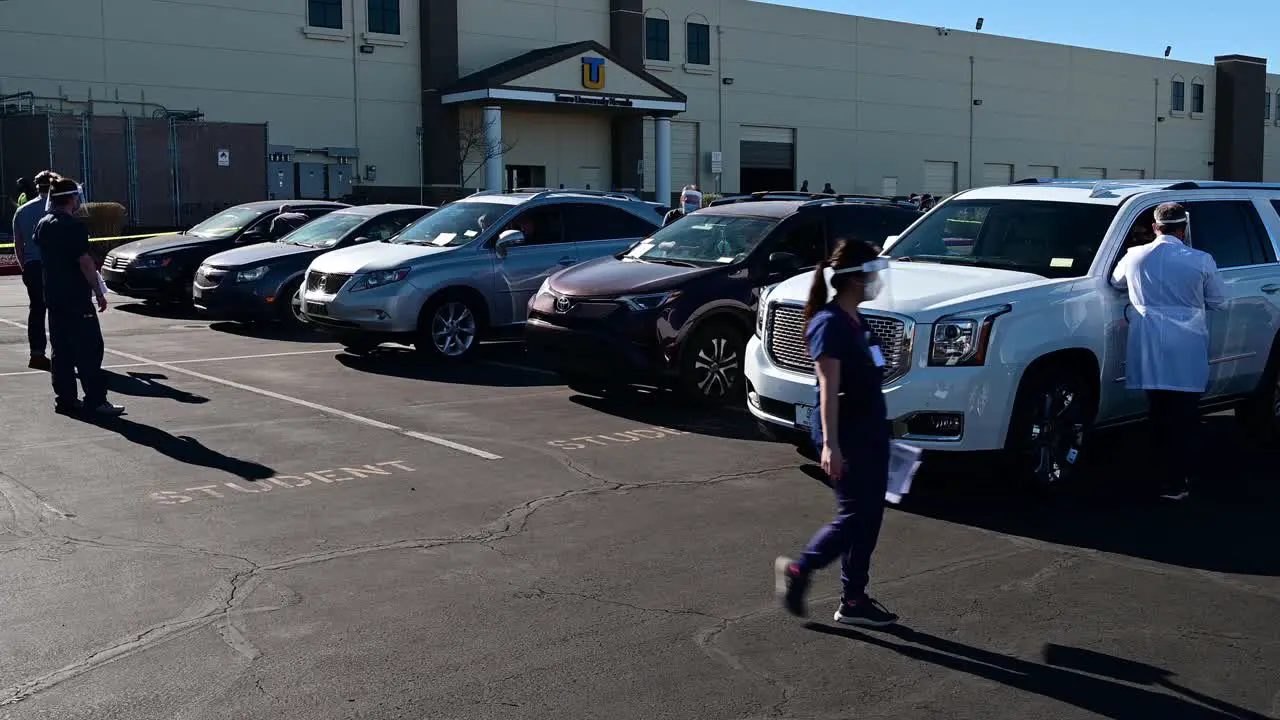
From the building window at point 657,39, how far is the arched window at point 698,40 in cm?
84

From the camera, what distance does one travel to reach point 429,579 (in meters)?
6.31

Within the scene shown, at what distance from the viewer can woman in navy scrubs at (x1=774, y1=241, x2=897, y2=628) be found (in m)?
5.51

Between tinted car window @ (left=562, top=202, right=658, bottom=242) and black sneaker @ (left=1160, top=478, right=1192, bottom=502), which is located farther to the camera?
tinted car window @ (left=562, top=202, right=658, bottom=242)

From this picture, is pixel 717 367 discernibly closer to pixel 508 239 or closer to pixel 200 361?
pixel 508 239

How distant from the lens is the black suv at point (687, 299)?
11.0 meters

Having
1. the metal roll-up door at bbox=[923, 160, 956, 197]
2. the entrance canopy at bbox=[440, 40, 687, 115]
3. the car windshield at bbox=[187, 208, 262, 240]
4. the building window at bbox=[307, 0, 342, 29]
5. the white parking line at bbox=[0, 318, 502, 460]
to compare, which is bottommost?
the white parking line at bbox=[0, 318, 502, 460]

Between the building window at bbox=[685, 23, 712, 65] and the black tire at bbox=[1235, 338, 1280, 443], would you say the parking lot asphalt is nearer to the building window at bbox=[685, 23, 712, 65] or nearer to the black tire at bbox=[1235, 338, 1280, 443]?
the black tire at bbox=[1235, 338, 1280, 443]

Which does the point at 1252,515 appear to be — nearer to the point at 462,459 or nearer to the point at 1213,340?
the point at 1213,340

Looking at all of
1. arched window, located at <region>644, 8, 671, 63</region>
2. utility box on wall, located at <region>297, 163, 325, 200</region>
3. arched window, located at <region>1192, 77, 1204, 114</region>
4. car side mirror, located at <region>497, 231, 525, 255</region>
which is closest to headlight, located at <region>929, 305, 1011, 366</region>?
car side mirror, located at <region>497, 231, 525, 255</region>

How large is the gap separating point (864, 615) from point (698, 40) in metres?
46.6

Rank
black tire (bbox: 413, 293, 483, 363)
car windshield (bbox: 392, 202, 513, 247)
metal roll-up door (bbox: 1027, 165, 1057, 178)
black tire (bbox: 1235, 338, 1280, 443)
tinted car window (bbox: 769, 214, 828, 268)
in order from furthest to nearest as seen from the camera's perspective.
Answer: metal roll-up door (bbox: 1027, 165, 1057, 178)
car windshield (bbox: 392, 202, 513, 247)
black tire (bbox: 413, 293, 483, 363)
tinted car window (bbox: 769, 214, 828, 268)
black tire (bbox: 1235, 338, 1280, 443)

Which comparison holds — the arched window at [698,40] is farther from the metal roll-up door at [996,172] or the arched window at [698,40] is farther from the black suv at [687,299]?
the black suv at [687,299]

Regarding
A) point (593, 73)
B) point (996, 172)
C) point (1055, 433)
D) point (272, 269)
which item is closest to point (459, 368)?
point (272, 269)

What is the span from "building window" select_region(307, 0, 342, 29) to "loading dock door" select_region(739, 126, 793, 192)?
1732 centimetres
